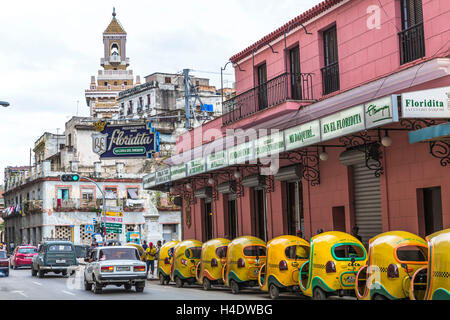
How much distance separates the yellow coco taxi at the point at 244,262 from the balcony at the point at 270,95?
570 cm

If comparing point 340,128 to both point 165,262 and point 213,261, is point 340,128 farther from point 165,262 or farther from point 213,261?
point 165,262

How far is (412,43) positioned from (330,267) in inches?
284

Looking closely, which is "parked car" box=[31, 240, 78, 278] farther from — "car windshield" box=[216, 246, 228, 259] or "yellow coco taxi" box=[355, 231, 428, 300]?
"yellow coco taxi" box=[355, 231, 428, 300]

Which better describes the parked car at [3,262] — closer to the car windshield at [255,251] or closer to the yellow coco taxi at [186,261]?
the yellow coco taxi at [186,261]

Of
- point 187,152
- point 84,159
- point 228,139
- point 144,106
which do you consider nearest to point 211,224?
point 187,152

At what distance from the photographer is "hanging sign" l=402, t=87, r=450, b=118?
15.6 metres

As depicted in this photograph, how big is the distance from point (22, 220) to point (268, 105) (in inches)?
2097

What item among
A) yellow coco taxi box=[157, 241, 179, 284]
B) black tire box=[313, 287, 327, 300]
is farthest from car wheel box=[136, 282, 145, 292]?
black tire box=[313, 287, 327, 300]

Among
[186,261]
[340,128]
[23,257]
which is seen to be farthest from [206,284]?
[23,257]

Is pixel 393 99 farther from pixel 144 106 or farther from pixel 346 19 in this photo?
pixel 144 106

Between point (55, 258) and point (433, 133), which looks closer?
point (433, 133)

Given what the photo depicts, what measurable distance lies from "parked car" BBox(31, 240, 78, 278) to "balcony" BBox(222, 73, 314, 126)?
10.6 m

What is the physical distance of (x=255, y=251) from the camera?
21.3m

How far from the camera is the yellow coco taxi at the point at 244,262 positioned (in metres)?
21.0
